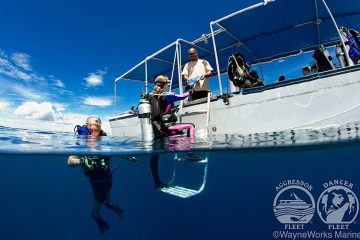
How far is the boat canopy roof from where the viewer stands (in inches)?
275

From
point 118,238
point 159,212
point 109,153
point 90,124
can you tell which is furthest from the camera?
point 118,238

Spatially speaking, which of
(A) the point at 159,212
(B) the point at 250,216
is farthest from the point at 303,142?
(A) the point at 159,212

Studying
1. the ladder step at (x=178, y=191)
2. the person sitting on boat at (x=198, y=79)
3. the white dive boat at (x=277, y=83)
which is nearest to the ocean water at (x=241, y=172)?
the ladder step at (x=178, y=191)

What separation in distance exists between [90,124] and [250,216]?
13.2 meters

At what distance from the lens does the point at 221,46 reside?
31.9 ft

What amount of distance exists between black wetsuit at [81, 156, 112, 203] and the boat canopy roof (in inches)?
141

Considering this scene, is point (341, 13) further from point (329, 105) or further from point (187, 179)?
point (187, 179)

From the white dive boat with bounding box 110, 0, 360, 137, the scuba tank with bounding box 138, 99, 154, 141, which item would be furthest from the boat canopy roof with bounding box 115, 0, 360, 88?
the scuba tank with bounding box 138, 99, 154, 141

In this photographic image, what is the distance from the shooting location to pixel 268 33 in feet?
30.0

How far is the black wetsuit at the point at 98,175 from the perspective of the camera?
6672 millimetres

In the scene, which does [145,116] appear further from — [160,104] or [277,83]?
[277,83]

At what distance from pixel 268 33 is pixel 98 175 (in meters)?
7.73

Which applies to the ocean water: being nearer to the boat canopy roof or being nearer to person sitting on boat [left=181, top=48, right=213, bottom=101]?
person sitting on boat [left=181, top=48, right=213, bottom=101]

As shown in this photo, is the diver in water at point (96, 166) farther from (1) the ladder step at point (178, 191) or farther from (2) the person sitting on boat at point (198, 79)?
(2) the person sitting on boat at point (198, 79)
